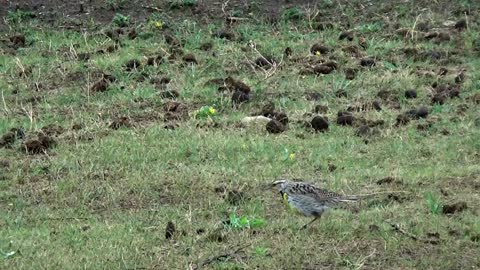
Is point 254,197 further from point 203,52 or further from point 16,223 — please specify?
point 203,52

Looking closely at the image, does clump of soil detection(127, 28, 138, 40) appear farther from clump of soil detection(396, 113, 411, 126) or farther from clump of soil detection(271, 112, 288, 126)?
clump of soil detection(396, 113, 411, 126)

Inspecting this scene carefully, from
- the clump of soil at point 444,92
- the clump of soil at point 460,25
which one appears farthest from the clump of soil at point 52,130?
the clump of soil at point 460,25

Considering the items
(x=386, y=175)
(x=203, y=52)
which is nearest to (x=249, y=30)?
(x=203, y=52)

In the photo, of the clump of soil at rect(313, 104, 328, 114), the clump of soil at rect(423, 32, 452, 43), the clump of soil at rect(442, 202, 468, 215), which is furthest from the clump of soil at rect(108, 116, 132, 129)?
the clump of soil at rect(423, 32, 452, 43)

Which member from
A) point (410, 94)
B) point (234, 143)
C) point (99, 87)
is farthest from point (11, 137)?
point (410, 94)

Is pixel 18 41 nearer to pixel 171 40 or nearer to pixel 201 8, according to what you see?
pixel 171 40

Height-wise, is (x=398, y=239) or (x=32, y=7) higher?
(x=398, y=239)

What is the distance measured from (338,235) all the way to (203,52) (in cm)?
499

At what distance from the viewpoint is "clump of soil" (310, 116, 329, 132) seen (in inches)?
351

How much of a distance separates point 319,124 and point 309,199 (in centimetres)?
228

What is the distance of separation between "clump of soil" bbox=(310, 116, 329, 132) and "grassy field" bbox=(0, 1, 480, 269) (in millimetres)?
112

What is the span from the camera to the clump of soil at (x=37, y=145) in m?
8.49

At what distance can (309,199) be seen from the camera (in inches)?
264

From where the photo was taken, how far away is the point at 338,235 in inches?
259
